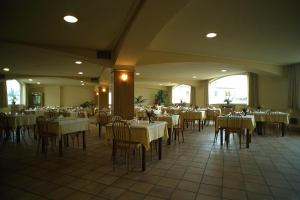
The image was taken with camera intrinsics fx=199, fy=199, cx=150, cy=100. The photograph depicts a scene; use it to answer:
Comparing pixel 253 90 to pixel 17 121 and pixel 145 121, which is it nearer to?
pixel 145 121

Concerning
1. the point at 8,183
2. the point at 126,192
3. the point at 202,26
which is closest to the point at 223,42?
the point at 202,26

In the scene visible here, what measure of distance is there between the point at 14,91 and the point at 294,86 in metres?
18.1

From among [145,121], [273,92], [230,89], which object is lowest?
[145,121]

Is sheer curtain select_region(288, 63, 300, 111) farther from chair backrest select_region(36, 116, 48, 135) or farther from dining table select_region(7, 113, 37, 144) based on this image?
dining table select_region(7, 113, 37, 144)

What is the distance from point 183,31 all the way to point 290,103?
7210mm

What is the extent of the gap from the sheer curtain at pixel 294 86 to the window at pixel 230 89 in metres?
2.69

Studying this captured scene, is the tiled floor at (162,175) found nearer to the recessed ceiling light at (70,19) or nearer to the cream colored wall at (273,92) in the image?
the recessed ceiling light at (70,19)

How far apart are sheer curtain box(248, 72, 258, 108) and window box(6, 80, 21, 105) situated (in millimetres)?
16076

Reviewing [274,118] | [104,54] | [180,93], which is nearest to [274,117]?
[274,118]

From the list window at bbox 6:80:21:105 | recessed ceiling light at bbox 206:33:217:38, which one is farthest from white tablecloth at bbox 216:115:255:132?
window at bbox 6:80:21:105

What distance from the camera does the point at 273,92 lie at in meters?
9.63

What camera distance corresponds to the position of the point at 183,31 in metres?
4.45

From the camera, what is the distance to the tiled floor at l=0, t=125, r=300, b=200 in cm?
288

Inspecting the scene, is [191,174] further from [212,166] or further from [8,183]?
[8,183]
